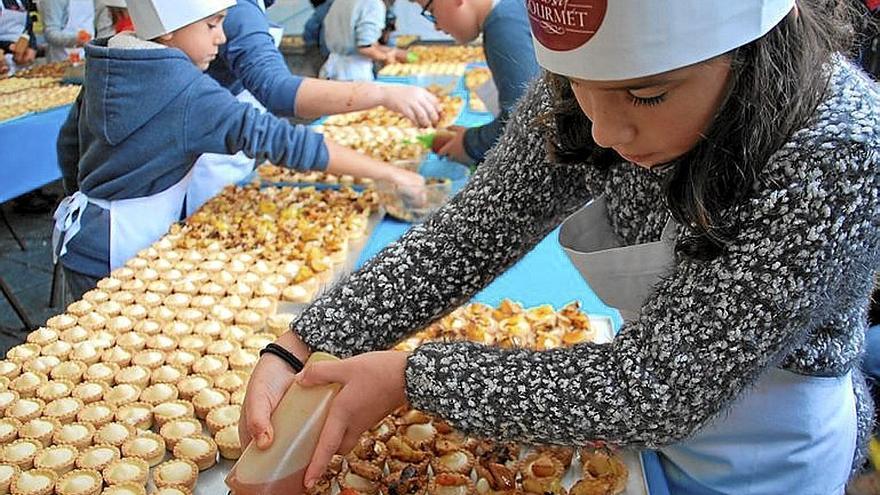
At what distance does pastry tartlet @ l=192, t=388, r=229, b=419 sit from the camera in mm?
1436

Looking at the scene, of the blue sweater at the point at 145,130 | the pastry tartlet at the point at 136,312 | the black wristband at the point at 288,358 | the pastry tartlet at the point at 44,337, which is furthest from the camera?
the blue sweater at the point at 145,130

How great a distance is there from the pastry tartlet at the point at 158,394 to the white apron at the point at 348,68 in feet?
14.3

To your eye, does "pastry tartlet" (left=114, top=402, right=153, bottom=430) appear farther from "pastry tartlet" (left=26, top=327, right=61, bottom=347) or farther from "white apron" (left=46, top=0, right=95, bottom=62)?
"white apron" (left=46, top=0, right=95, bottom=62)

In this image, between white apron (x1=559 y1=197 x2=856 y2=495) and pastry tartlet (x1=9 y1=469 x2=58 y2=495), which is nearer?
white apron (x1=559 y1=197 x2=856 y2=495)

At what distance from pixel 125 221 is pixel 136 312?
0.50 metres

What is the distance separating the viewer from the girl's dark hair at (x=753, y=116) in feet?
2.56

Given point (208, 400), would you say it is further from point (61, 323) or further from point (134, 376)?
point (61, 323)

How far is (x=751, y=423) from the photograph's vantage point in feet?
3.60

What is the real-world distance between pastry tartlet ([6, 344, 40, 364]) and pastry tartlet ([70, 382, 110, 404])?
6.7 inches

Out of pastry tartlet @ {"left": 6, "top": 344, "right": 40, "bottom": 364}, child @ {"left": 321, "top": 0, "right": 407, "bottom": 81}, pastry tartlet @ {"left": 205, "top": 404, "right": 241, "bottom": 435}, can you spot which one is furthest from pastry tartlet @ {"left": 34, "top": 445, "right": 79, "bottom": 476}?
child @ {"left": 321, "top": 0, "right": 407, "bottom": 81}

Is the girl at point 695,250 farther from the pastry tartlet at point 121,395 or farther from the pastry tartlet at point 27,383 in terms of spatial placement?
the pastry tartlet at point 27,383

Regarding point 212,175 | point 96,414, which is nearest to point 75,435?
point 96,414

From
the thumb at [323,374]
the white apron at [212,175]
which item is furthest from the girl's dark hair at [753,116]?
the white apron at [212,175]

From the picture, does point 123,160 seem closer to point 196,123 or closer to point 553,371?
point 196,123
